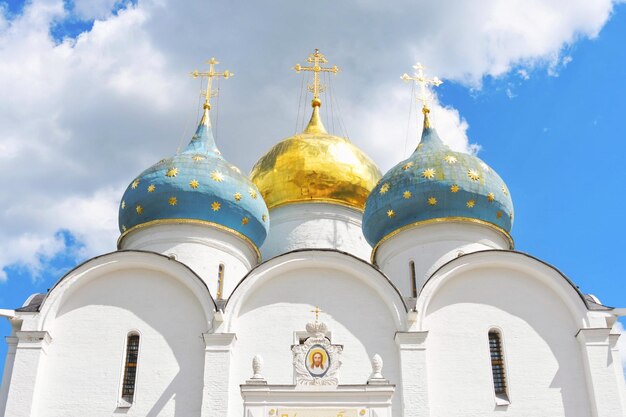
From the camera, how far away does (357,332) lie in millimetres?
10938

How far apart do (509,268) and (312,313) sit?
2.85m

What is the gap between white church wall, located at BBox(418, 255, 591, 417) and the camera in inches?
408

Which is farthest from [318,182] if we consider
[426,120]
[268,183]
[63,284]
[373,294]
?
[63,284]

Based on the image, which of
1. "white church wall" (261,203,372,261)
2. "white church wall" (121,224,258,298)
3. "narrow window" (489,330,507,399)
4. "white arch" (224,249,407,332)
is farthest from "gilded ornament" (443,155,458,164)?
"white church wall" (121,224,258,298)

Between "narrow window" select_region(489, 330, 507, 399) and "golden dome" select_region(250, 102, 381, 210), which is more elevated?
"golden dome" select_region(250, 102, 381, 210)

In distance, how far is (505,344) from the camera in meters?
10.8

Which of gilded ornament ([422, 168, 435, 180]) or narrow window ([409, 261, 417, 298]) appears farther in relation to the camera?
gilded ornament ([422, 168, 435, 180])

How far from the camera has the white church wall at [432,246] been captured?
12312mm

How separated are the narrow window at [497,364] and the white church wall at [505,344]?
77mm

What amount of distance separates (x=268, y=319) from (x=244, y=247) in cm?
215

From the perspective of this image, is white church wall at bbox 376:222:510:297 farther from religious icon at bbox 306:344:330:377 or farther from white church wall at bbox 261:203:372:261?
religious icon at bbox 306:344:330:377

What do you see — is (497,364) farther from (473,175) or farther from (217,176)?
(217,176)

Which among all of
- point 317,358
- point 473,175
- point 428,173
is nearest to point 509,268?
point 473,175

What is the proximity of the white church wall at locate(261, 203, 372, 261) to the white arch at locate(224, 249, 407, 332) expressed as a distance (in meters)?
3.54
